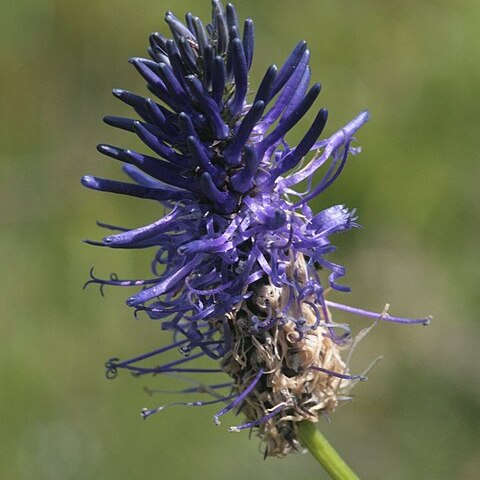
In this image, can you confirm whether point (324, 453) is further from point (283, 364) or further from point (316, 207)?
point (316, 207)

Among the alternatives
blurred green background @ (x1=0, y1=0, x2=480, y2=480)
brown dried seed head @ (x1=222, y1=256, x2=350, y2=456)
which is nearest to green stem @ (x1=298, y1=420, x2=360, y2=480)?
brown dried seed head @ (x1=222, y1=256, x2=350, y2=456)

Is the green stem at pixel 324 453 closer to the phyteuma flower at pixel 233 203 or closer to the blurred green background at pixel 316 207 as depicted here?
the phyteuma flower at pixel 233 203

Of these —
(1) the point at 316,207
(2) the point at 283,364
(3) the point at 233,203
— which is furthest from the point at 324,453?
(1) the point at 316,207

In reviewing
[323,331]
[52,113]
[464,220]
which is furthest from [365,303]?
[323,331]

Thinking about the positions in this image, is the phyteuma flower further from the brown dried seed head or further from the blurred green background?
the blurred green background

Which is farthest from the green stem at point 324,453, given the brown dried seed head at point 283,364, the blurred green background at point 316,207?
the blurred green background at point 316,207
